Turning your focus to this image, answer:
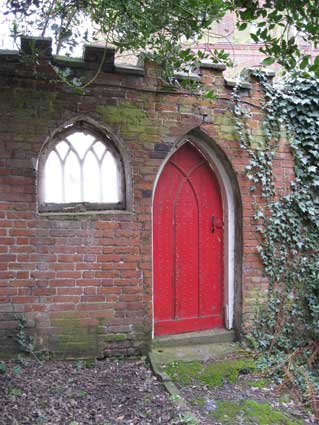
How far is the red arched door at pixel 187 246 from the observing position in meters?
5.08

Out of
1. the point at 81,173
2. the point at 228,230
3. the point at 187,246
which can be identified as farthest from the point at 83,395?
the point at 228,230

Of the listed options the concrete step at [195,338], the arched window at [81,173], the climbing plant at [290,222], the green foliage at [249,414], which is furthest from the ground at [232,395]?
the arched window at [81,173]

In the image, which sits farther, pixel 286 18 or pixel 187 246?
pixel 187 246

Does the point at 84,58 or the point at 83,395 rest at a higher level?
the point at 84,58

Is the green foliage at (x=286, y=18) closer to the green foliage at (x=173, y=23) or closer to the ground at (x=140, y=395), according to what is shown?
the green foliage at (x=173, y=23)

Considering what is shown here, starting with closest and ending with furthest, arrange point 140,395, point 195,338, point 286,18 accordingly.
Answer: point 286,18
point 140,395
point 195,338

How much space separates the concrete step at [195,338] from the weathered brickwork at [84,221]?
345mm

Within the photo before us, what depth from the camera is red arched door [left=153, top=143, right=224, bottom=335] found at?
200 inches

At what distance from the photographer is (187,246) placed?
5188 millimetres

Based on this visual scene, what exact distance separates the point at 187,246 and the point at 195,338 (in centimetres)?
113

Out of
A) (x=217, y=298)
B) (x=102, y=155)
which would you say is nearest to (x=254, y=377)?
(x=217, y=298)

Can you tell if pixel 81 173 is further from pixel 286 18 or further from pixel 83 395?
pixel 286 18

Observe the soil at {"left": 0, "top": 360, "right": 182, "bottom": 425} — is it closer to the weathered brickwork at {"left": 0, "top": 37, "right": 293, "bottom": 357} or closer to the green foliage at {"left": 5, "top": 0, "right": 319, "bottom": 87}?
the weathered brickwork at {"left": 0, "top": 37, "right": 293, "bottom": 357}

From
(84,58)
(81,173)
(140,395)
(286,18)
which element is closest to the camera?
(286,18)
